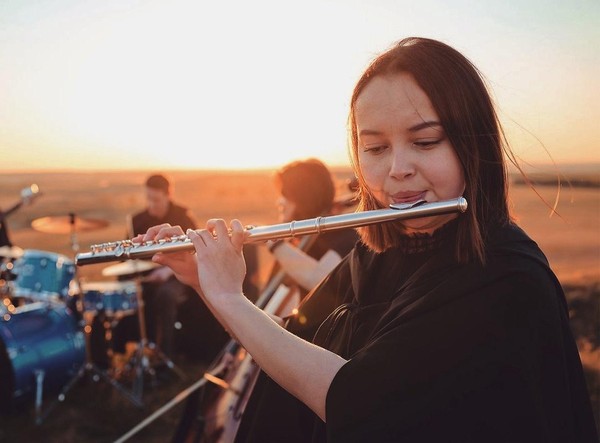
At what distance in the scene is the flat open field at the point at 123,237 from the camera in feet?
12.5

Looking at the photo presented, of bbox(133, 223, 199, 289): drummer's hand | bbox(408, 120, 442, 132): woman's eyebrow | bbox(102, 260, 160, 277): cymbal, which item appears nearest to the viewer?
bbox(408, 120, 442, 132): woman's eyebrow

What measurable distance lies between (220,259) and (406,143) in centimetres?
53

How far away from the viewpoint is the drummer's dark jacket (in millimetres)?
995

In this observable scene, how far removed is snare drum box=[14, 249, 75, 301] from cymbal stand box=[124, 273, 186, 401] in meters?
0.58

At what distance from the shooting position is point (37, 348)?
13.1 ft

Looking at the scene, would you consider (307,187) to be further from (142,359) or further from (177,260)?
(142,359)

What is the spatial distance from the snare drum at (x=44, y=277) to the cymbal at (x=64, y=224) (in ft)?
0.84

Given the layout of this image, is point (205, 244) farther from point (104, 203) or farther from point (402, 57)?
point (104, 203)

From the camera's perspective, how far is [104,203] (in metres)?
19.6

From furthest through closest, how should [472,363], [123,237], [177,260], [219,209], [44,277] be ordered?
[219,209], [123,237], [44,277], [177,260], [472,363]

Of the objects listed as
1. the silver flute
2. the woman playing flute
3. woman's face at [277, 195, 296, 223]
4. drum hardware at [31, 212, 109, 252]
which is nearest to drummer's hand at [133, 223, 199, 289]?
the silver flute

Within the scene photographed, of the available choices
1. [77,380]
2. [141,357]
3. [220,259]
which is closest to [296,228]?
[220,259]

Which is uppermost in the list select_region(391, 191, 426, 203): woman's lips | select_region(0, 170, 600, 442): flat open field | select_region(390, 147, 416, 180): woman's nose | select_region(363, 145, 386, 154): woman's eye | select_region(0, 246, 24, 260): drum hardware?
select_region(363, 145, 386, 154): woman's eye

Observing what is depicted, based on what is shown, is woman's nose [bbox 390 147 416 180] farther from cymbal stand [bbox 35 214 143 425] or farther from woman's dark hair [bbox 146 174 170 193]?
woman's dark hair [bbox 146 174 170 193]
